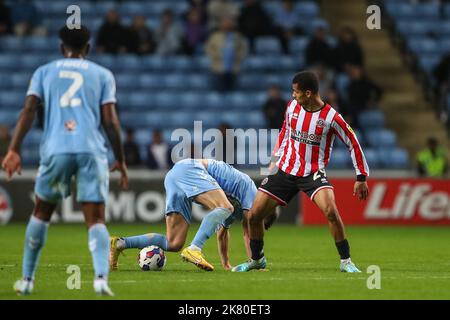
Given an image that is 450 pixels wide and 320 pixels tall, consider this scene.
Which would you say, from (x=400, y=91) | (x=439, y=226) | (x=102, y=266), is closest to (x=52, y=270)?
(x=102, y=266)

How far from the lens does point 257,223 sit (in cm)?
1135

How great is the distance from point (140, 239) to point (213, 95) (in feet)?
38.4

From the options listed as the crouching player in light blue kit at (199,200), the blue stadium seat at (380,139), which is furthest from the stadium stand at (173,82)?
the crouching player in light blue kit at (199,200)

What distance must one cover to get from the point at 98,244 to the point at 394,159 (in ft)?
47.3

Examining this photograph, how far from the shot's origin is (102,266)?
8.60 m

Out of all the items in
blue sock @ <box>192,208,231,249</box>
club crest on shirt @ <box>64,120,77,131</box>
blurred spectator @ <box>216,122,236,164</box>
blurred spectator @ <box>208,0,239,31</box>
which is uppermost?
blurred spectator @ <box>208,0,239,31</box>

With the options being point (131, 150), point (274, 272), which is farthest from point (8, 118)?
point (274, 272)

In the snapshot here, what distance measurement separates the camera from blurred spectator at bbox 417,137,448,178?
21.3m

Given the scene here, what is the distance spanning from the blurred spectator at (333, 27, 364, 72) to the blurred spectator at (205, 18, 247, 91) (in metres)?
2.00

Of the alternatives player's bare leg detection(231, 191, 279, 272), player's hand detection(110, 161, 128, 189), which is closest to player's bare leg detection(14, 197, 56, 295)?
player's hand detection(110, 161, 128, 189)

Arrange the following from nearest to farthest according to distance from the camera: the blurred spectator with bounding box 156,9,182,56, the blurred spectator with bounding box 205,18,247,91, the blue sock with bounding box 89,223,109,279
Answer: the blue sock with bounding box 89,223,109,279 → the blurred spectator with bounding box 205,18,247,91 → the blurred spectator with bounding box 156,9,182,56

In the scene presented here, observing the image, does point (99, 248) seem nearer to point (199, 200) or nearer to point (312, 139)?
point (199, 200)

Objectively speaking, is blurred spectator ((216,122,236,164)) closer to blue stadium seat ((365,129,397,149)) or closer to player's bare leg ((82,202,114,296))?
blue stadium seat ((365,129,397,149))
